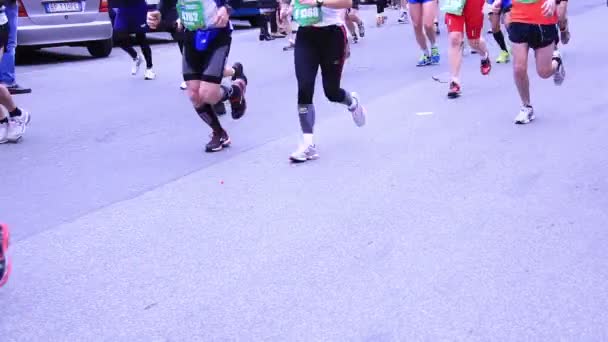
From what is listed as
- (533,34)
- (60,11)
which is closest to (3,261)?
(533,34)

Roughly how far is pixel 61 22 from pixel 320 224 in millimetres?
9178

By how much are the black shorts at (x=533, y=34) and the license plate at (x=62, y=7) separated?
7.83 m

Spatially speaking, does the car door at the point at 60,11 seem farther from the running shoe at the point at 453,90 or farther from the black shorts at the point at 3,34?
the running shoe at the point at 453,90

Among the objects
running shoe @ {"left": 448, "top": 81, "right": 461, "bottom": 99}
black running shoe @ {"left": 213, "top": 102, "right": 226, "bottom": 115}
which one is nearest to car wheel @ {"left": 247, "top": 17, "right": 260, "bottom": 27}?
running shoe @ {"left": 448, "top": 81, "right": 461, "bottom": 99}

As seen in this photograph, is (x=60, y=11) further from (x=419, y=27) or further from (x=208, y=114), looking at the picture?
(x=208, y=114)

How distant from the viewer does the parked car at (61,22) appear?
42.2 feet

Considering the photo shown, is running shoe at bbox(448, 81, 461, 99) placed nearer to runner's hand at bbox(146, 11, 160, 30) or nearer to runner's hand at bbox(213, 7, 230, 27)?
runner's hand at bbox(213, 7, 230, 27)

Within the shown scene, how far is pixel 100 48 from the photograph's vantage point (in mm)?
14734

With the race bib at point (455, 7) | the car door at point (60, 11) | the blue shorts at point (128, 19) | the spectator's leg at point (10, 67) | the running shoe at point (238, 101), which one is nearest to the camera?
the running shoe at point (238, 101)

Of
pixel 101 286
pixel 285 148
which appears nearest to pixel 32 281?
pixel 101 286

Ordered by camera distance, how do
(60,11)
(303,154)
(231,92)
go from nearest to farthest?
(303,154) < (231,92) < (60,11)

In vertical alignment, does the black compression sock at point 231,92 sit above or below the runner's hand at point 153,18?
below

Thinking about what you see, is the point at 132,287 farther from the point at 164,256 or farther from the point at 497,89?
the point at 497,89

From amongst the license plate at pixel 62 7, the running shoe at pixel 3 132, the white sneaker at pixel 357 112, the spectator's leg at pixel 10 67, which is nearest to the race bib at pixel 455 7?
the white sneaker at pixel 357 112
